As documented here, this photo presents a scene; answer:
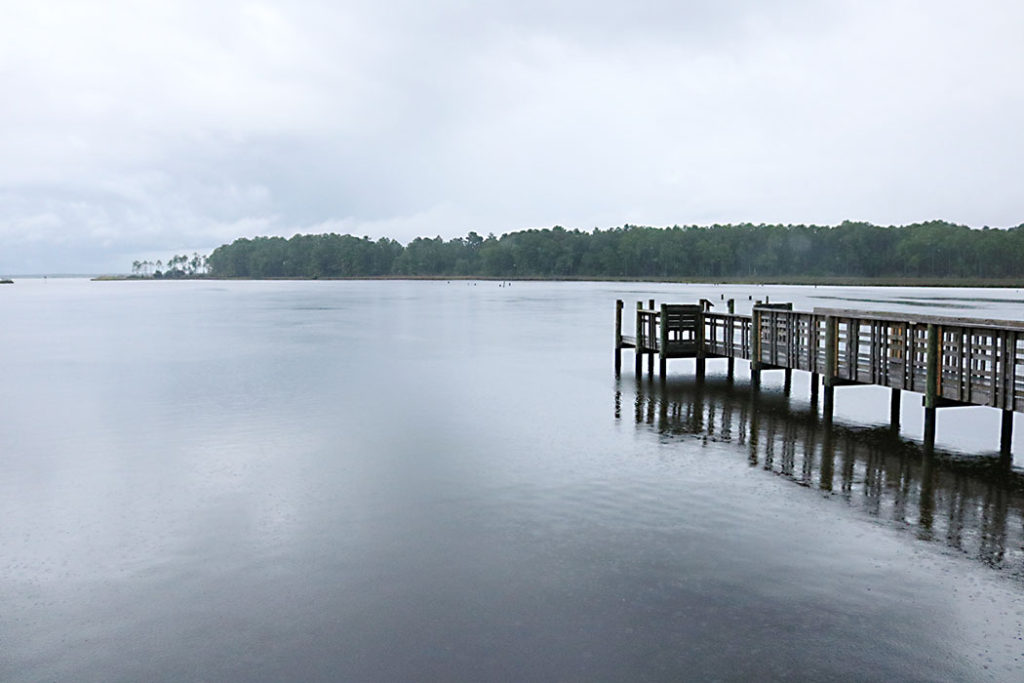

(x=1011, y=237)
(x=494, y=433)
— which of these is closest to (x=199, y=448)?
(x=494, y=433)

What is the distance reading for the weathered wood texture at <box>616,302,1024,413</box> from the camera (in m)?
15.8

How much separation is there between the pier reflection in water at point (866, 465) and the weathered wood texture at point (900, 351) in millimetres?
1268

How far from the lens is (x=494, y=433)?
20.1 metres

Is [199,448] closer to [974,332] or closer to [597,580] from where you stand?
[597,580]

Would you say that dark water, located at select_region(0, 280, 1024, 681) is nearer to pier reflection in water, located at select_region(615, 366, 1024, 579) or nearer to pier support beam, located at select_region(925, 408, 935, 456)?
pier reflection in water, located at select_region(615, 366, 1024, 579)

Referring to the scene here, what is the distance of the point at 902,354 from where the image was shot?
728 inches

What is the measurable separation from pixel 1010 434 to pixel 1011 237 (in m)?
191

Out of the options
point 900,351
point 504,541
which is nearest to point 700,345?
point 900,351

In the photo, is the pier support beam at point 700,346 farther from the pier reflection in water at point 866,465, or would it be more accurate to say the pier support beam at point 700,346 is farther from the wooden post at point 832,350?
the wooden post at point 832,350

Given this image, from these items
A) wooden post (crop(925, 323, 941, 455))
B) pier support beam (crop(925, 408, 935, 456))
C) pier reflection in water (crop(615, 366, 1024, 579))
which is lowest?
pier reflection in water (crop(615, 366, 1024, 579))

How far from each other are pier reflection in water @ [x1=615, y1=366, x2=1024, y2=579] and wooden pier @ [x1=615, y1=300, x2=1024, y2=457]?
1.07m

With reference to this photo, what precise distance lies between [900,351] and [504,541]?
37.7 ft

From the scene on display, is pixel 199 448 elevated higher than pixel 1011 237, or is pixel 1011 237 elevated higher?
pixel 1011 237

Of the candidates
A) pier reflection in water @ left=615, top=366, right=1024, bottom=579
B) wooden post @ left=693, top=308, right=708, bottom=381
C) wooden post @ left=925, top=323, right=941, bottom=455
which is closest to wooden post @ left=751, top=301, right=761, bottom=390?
pier reflection in water @ left=615, top=366, right=1024, bottom=579
